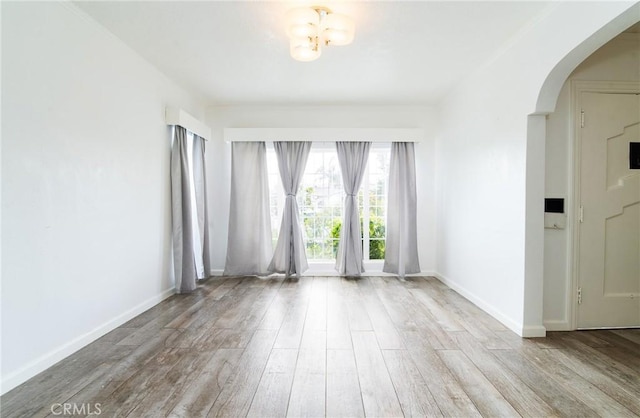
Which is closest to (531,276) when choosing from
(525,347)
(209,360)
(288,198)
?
(525,347)

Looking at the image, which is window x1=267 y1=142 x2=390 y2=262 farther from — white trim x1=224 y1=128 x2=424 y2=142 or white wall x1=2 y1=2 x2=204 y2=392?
white wall x1=2 y1=2 x2=204 y2=392

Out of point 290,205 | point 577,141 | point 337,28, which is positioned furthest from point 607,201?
point 290,205

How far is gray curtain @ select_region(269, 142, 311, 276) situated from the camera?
173 inches

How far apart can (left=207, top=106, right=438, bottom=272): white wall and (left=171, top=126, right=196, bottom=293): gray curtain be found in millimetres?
969

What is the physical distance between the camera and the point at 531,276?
8.07 ft

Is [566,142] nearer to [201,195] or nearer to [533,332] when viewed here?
[533,332]

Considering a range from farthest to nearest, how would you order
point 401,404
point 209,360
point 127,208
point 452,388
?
point 127,208
point 209,360
point 452,388
point 401,404

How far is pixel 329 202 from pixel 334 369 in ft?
9.59

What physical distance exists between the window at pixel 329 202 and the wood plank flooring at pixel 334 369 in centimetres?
163

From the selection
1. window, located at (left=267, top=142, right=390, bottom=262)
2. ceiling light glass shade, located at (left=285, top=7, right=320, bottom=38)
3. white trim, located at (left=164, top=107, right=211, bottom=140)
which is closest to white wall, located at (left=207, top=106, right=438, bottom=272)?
window, located at (left=267, top=142, right=390, bottom=262)

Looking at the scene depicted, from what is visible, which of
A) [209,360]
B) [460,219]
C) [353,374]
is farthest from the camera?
[460,219]

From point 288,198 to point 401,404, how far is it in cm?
318

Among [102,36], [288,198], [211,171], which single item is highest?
[102,36]

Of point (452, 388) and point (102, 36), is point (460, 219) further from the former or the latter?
point (102, 36)
